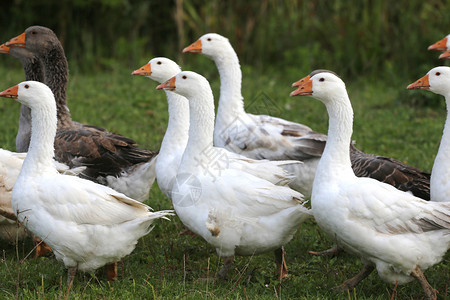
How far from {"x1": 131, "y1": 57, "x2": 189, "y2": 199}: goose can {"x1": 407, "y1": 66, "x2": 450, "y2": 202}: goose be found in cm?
234

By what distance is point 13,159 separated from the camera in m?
6.29

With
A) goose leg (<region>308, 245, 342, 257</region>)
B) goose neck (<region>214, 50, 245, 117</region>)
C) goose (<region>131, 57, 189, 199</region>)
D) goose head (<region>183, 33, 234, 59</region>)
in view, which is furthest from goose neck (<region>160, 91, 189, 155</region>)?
goose leg (<region>308, 245, 342, 257</region>)

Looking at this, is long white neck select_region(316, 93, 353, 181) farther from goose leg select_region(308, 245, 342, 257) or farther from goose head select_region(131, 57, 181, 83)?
goose head select_region(131, 57, 181, 83)

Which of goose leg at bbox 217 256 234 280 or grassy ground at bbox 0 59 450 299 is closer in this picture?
grassy ground at bbox 0 59 450 299

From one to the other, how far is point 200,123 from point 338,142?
1272 mm

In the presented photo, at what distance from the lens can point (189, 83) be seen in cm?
586

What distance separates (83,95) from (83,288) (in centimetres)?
634

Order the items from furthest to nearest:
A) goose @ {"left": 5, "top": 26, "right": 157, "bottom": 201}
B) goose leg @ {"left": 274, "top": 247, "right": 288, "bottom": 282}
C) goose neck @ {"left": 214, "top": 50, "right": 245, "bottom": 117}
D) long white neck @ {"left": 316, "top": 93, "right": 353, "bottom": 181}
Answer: goose neck @ {"left": 214, "top": 50, "right": 245, "bottom": 117} < goose @ {"left": 5, "top": 26, "right": 157, "bottom": 201} < goose leg @ {"left": 274, "top": 247, "right": 288, "bottom": 282} < long white neck @ {"left": 316, "top": 93, "right": 353, "bottom": 181}

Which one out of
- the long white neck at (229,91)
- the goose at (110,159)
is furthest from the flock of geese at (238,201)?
the long white neck at (229,91)

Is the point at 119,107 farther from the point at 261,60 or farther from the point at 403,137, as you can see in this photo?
the point at 403,137

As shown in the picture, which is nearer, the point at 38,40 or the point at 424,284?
the point at 424,284

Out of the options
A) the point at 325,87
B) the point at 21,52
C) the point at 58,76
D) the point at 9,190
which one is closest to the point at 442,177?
the point at 325,87

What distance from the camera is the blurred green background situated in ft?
40.6

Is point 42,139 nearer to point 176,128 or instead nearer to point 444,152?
point 176,128
